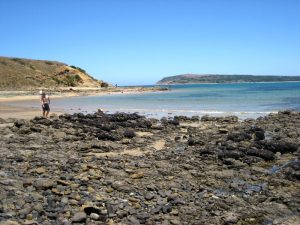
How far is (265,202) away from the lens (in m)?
7.89

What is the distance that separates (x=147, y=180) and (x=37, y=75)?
82973mm

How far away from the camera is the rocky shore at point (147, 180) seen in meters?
7.07

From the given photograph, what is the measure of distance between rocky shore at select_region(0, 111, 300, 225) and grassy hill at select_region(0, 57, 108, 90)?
67106 millimetres

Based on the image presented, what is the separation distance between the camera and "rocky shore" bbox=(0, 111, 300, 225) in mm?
7070

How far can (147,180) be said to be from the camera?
29.6ft

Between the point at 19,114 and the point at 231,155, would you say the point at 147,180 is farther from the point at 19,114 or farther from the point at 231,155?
the point at 19,114

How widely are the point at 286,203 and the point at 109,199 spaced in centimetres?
361

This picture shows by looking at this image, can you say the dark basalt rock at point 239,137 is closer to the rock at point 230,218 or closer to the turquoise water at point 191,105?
the rock at point 230,218

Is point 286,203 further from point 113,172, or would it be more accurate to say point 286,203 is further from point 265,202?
point 113,172

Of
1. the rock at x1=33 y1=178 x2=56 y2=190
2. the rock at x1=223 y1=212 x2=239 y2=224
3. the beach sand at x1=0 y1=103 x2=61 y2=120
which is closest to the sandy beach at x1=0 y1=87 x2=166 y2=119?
the beach sand at x1=0 y1=103 x2=61 y2=120

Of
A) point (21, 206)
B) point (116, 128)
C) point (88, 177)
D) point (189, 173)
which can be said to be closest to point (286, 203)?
point (189, 173)

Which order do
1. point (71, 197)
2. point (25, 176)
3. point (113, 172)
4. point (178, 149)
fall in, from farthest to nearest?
point (178, 149) → point (113, 172) → point (25, 176) → point (71, 197)

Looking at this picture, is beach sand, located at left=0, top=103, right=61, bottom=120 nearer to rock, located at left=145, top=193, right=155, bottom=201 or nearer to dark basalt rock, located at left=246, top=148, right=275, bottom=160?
dark basalt rock, located at left=246, top=148, right=275, bottom=160

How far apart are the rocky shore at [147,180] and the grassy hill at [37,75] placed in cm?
6711
